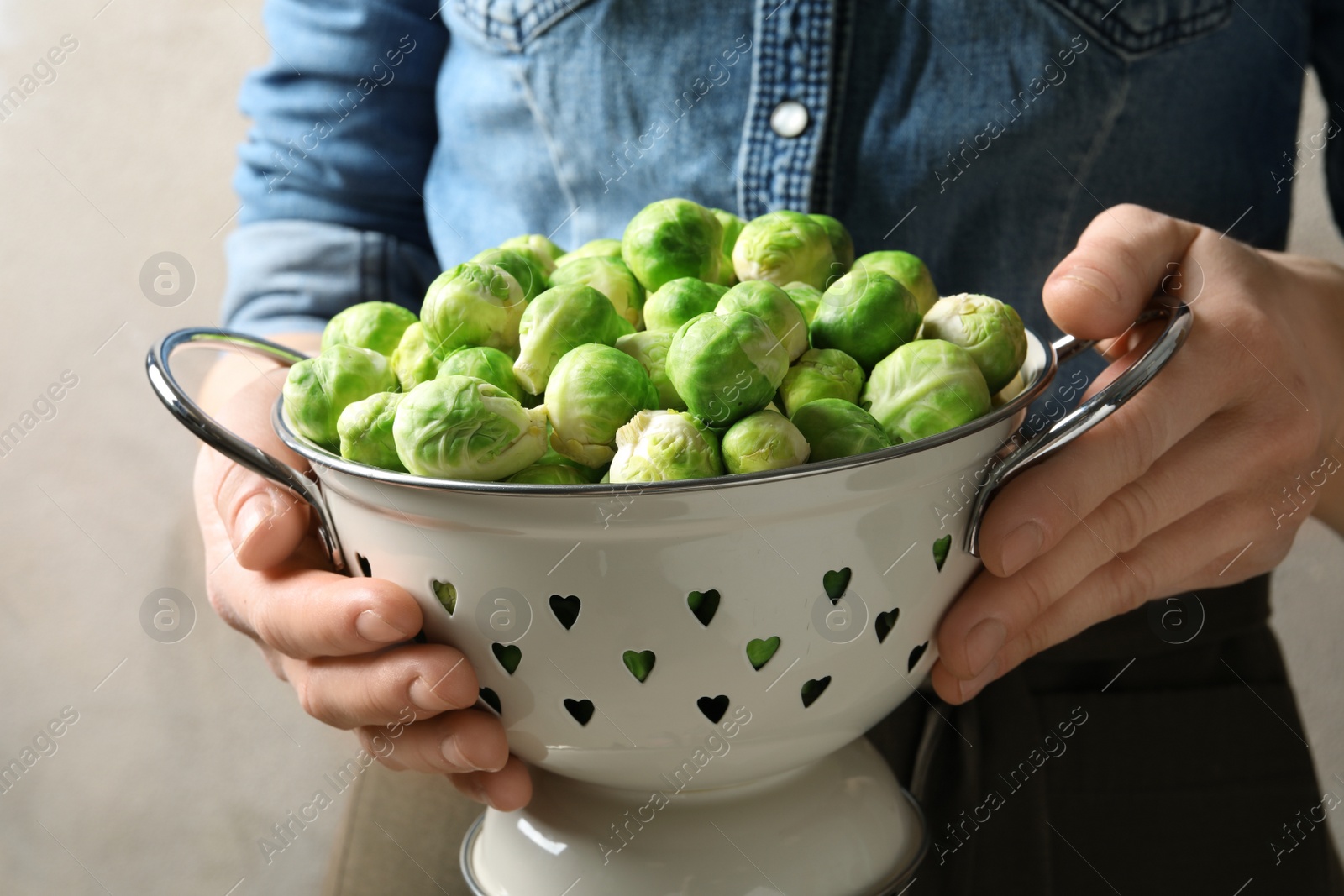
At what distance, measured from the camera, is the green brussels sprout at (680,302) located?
51 centimetres

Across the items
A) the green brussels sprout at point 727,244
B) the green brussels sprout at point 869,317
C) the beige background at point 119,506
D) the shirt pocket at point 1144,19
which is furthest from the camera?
the beige background at point 119,506

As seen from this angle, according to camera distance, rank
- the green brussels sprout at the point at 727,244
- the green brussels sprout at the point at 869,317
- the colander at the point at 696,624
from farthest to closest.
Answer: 1. the green brussels sprout at the point at 727,244
2. the green brussels sprout at the point at 869,317
3. the colander at the point at 696,624

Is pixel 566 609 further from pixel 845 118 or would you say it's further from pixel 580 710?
pixel 845 118

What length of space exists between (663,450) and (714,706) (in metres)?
0.11

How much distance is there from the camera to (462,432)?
42 cm

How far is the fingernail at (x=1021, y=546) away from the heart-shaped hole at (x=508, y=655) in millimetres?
228

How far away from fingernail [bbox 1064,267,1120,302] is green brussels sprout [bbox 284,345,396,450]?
1.21 ft

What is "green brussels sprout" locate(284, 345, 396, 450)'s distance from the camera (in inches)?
19.1

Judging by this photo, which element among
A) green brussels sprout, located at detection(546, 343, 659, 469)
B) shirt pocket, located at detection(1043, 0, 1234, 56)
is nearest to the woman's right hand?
green brussels sprout, located at detection(546, 343, 659, 469)

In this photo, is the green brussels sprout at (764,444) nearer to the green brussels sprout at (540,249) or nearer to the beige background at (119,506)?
the green brussels sprout at (540,249)

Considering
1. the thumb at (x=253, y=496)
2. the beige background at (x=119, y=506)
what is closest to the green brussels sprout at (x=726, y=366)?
the thumb at (x=253, y=496)

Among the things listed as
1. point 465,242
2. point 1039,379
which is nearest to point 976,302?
point 1039,379

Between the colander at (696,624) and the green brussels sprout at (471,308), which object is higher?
the green brussels sprout at (471,308)

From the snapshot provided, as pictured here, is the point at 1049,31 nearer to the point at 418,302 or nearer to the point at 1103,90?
the point at 1103,90
